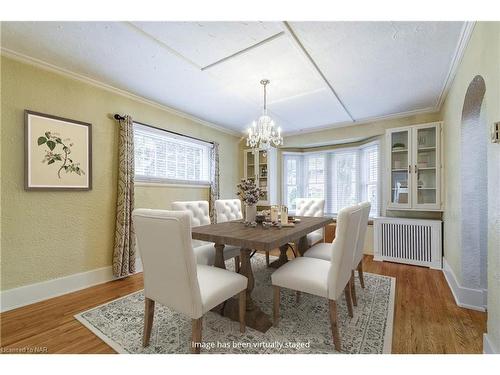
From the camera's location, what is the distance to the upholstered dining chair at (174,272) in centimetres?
120

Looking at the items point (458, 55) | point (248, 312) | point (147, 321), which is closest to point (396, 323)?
point (248, 312)

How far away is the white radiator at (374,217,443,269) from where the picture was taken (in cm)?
306

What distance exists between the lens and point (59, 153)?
2264 millimetres

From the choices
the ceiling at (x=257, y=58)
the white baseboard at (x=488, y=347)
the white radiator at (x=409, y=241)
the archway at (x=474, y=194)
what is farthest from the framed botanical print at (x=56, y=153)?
the white radiator at (x=409, y=241)

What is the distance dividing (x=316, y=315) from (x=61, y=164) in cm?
288

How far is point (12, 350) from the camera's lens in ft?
4.86

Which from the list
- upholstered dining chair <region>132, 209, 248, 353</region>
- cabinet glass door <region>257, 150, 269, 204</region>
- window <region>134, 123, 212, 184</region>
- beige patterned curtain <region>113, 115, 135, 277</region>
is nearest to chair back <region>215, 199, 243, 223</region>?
window <region>134, 123, 212, 184</region>

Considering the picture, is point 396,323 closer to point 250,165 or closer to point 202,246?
point 202,246

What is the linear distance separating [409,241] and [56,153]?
460cm

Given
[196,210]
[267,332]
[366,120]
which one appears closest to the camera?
[267,332]

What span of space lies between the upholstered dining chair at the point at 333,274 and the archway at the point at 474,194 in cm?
135

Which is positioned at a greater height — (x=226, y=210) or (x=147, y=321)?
(x=226, y=210)

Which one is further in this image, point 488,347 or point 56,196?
point 56,196
